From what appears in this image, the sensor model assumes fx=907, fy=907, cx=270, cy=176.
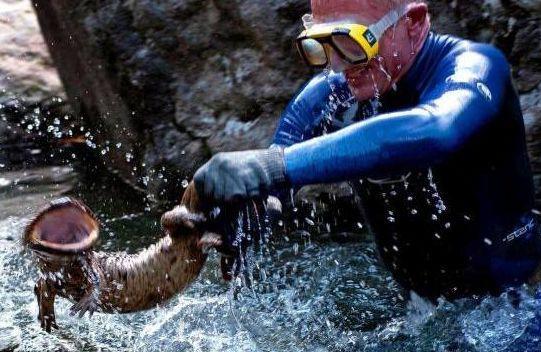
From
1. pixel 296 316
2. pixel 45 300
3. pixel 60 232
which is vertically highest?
pixel 60 232

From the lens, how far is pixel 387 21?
2797mm

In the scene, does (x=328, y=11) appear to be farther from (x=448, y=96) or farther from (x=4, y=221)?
(x=4, y=221)

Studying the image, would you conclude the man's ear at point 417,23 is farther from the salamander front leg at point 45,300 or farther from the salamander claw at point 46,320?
the salamander claw at point 46,320

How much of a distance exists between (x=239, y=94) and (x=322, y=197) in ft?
2.49

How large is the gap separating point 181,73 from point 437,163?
110 inches

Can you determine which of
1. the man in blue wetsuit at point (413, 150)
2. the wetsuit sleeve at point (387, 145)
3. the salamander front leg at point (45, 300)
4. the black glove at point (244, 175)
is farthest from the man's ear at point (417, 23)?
the salamander front leg at point (45, 300)

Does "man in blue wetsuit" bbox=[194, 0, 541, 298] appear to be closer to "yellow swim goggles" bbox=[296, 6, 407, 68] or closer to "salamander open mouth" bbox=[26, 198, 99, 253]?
"yellow swim goggles" bbox=[296, 6, 407, 68]

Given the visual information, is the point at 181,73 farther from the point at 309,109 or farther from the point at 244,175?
the point at 244,175

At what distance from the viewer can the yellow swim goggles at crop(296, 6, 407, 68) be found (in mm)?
2703

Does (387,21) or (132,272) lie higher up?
(387,21)

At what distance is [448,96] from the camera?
8.07 ft

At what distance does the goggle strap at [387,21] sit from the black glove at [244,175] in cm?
60

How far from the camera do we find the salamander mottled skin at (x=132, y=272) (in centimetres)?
272

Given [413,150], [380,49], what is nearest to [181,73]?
[380,49]
